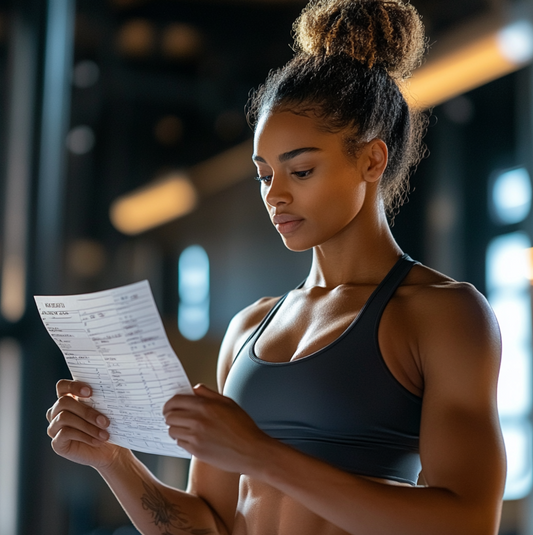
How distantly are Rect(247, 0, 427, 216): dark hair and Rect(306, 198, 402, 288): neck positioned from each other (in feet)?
0.27

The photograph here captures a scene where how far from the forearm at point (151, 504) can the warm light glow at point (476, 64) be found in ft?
9.68

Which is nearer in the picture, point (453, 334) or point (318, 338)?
point (453, 334)

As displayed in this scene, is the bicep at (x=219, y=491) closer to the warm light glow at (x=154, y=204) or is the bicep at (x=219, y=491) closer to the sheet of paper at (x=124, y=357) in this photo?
the sheet of paper at (x=124, y=357)

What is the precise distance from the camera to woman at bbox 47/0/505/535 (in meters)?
0.74

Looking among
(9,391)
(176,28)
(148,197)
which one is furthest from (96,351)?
(176,28)

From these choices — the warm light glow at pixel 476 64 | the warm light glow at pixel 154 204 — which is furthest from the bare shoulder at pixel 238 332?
the warm light glow at pixel 476 64

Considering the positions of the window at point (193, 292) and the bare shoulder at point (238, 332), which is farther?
the window at point (193, 292)

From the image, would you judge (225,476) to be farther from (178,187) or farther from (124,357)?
(178,187)

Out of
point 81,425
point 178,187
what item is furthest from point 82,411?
point 178,187

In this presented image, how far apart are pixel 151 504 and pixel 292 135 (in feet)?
1.93

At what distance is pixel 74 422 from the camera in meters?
0.92

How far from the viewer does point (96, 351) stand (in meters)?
0.84

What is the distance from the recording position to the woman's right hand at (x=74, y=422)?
912 mm

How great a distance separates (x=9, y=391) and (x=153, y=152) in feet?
4.67
